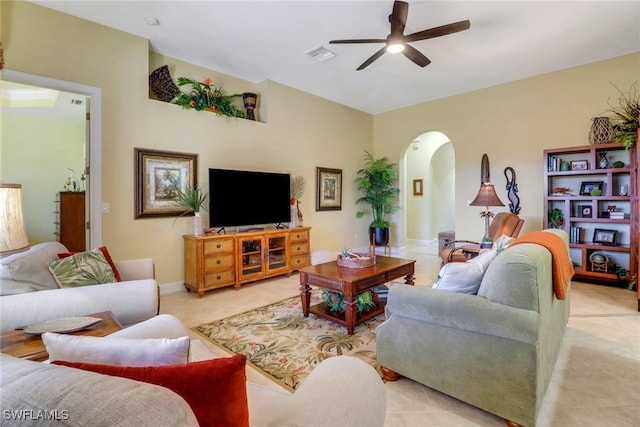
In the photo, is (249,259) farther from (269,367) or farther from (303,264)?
(269,367)

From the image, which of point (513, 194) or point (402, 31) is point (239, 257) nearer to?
point (402, 31)

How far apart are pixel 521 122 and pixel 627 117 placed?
4.04 feet

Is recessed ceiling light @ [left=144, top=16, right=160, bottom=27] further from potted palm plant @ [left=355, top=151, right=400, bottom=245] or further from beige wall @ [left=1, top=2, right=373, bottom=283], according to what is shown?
potted palm plant @ [left=355, top=151, right=400, bottom=245]

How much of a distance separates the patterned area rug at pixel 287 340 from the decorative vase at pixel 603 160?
3.81m

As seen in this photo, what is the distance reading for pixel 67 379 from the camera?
0.47 metres

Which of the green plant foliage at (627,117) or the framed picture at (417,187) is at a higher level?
the green plant foliage at (627,117)

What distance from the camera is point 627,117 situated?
12.5 feet

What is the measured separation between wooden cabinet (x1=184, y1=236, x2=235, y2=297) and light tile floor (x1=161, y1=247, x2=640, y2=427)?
0.23m

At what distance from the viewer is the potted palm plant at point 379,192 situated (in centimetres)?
629

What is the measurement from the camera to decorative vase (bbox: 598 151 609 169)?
404cm

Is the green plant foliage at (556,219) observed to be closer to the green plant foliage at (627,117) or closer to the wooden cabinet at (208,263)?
the green plant foliage at (627,117)

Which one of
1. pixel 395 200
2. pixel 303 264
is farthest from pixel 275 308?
pixel 395 200

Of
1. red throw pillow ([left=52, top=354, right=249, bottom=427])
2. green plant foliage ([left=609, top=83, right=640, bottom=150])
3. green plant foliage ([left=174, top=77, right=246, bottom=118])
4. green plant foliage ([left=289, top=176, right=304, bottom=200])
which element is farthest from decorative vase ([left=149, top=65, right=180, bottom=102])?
green plant foliage ([left=609, top=83, right=640, bottom=150])

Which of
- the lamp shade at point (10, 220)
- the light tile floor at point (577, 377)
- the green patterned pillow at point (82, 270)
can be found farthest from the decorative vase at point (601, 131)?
the lamp shade at point (10, 220)
